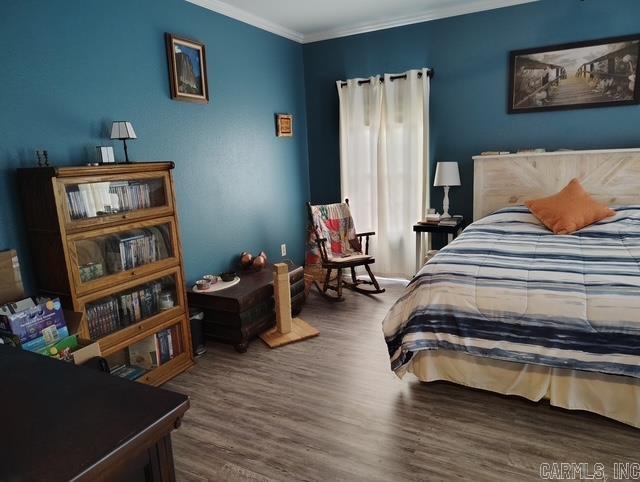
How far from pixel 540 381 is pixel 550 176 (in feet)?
7.85

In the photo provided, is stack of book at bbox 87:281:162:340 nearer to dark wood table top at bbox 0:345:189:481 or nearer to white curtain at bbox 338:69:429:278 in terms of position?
dark wood table top at bbox 0:345:189:481

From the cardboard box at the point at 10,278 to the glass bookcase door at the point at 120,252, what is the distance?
0.94 feet

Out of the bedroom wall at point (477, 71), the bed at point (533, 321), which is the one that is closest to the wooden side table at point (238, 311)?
the bed at point (533, 321)

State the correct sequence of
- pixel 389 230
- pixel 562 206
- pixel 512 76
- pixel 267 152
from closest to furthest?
1. pixel 562 206
2. pixel 512 76
3. pixel 267 152
4. pixel 389 230

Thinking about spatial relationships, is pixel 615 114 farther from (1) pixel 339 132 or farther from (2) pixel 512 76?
(1) pixel 339 132

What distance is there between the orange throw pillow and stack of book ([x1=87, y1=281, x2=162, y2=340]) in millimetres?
2998

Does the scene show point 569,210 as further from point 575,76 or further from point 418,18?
point 418,18

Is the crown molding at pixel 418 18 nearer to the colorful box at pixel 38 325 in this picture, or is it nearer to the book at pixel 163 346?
the book at pixel 163 346

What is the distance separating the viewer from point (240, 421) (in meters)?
2.35

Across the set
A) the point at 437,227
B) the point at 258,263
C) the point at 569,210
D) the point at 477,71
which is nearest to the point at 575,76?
the point at 477,71

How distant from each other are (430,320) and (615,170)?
2611 millimetres

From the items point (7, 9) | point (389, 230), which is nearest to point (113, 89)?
point (7, 9)

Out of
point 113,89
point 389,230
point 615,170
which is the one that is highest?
point 113,89

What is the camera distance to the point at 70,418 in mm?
914
